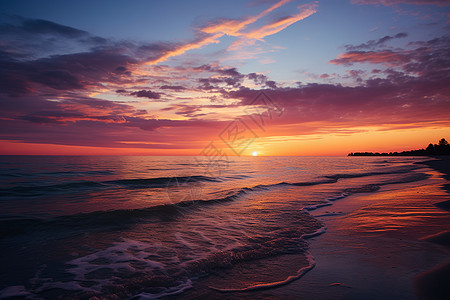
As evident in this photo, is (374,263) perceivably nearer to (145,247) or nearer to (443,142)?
(145,247)

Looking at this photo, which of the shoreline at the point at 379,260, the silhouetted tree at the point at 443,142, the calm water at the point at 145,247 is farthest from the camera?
the silhouetted tree at the point at 443,142

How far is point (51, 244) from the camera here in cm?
674

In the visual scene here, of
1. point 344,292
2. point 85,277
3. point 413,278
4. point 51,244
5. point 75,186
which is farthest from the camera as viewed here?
point 75,186

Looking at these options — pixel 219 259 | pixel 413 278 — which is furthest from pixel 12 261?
pixel 413 278

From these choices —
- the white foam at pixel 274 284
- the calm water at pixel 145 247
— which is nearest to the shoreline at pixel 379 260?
the white foam at pixel 274 284

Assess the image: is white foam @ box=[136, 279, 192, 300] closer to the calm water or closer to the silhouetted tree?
the calm water

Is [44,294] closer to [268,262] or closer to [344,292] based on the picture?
[268,262]

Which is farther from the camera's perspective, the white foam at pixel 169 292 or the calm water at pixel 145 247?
the calm water at pixel 145 247

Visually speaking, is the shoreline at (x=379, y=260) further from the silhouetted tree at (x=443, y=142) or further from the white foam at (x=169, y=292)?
the silhouetted tree at (x=443, y=142)

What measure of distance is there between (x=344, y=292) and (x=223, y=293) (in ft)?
6.60

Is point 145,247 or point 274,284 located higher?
point 274,284

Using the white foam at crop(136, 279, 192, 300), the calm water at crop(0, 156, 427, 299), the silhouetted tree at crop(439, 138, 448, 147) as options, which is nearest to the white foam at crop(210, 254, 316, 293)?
the calm water at crop(0, 156, 427, 299)

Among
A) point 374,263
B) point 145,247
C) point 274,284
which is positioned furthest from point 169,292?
point 374,263

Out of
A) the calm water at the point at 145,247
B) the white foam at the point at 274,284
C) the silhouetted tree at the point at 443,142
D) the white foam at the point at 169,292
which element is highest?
the silhouetted tree at the point at 443,142
